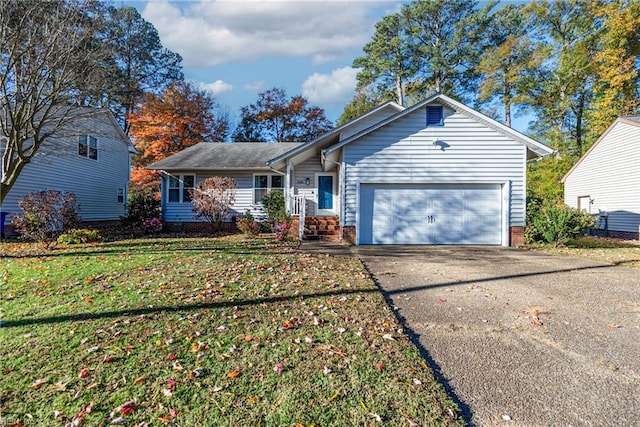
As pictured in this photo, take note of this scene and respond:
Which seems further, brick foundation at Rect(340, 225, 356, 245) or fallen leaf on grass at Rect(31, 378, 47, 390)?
brick foundation at Rect(340, 225, 356, 245)

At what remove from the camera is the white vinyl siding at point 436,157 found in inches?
441

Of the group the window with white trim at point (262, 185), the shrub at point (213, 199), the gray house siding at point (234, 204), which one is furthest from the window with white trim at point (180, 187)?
the window with white trim at point (262, 185)

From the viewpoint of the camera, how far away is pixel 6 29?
9.45 meters

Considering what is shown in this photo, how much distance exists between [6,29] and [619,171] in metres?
24.6

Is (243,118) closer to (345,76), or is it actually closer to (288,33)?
(345,76)

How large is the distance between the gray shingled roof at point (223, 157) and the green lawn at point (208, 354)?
961cm

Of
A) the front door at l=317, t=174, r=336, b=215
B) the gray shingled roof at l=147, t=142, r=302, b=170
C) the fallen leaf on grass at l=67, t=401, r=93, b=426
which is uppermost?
the gray shingled roof at l=147, t=142, r=302, b=170

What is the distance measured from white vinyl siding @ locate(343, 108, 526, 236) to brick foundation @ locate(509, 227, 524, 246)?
0.20 metres

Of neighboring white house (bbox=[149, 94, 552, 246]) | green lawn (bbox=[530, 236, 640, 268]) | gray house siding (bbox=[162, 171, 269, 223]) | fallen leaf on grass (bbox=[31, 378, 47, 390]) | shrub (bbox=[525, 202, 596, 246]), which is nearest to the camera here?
fallen leaf on grass (bbox=[31, 378, 47, 390])

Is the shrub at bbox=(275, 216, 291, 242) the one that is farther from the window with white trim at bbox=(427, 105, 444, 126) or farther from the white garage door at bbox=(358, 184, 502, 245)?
the window with white trim at bbox=(427, 105, 444, 126)

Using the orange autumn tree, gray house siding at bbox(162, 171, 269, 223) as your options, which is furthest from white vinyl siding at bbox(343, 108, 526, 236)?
the orange autumn tree

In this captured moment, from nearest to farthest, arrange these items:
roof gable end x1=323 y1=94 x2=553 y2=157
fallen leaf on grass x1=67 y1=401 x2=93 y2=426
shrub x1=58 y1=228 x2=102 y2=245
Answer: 1. fallen leaf on grass x1=67 y1=401 x2=93 y2=426
2. shrub x1=58 y1=228 x2=102 y2=245
3. roof gable end x1=323 y1=94 x2=553 y2=157

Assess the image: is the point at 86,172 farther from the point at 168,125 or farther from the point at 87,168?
the point at 168,125

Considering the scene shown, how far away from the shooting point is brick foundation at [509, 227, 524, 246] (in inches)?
441
